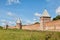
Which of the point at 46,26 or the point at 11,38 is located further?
the point at 46,26

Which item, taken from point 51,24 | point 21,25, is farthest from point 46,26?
point 21,25

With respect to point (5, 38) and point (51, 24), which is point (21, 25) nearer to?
point (51, 24)

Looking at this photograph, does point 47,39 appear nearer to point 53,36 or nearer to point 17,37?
point 53,36

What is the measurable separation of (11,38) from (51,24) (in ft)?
60.4

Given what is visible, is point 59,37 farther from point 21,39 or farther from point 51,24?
point 51,24

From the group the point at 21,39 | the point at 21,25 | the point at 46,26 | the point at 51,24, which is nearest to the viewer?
the point at 21,39

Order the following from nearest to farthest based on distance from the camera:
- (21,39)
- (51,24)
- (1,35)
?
1. (21,39)
2. (1,35)
3. (51,24)

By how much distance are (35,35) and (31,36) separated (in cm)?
31

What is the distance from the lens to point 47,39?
12141 millimetres

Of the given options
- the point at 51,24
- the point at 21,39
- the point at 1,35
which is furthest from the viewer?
the point at 51,24

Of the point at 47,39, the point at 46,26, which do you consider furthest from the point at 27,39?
the point at 46,26

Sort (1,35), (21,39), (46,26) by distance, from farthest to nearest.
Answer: (46,26)
(1,35)
(21,39)

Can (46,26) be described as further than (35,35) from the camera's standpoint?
Yes

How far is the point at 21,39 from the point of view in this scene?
12000 millimetres
